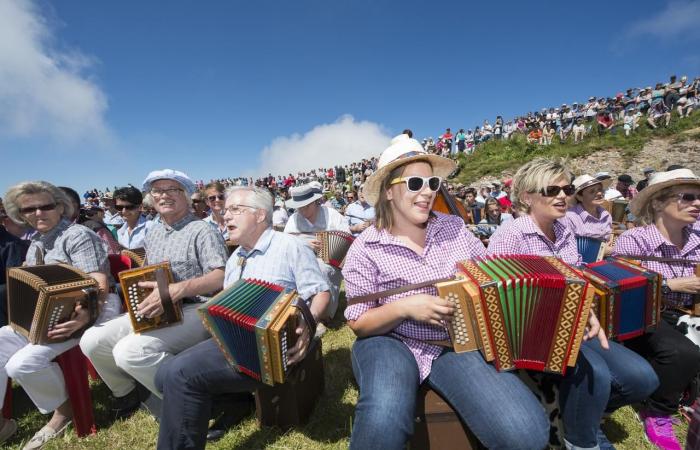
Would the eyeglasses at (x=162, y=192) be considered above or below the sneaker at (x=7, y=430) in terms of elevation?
above

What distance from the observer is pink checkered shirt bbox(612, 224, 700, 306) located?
300 cm

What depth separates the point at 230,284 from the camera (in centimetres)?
300

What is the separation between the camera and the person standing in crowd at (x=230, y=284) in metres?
2.35

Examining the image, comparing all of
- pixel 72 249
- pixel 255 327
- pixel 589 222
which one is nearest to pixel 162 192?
pixel 72 249

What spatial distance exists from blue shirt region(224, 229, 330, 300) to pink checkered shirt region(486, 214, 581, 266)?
158 centimetres

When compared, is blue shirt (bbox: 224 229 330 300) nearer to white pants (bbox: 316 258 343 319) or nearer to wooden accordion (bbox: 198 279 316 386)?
wooden accordion (bbox: 198 279 316 386)

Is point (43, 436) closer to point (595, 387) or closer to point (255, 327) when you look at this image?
point (255, 327)

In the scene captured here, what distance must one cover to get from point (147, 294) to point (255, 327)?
4.54 ft

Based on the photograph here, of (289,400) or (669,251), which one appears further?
(669,251)

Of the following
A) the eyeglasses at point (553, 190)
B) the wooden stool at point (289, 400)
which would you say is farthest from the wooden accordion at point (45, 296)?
the eyeglasses at point (553, 190)

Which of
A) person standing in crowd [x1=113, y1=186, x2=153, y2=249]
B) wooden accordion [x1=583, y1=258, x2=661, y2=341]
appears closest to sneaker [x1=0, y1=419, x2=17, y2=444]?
person standing in crowd [x1=113, y1=186, x2=153, y2=249]

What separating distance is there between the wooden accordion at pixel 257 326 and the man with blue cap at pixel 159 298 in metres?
0.79

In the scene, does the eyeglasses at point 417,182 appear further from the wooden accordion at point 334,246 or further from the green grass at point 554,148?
the green grass at point 554,148

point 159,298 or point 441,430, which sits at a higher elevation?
point 159,298
